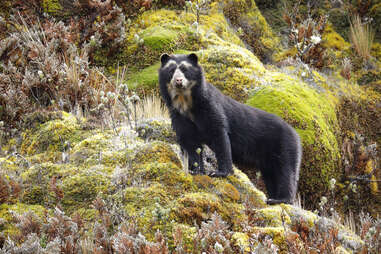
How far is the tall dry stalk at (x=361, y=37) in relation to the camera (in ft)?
31.7

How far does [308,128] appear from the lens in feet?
20.3

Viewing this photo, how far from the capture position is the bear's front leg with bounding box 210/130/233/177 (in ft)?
13.8

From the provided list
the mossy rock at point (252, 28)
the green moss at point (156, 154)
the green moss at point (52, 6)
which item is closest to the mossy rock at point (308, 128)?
the green moss at point (156, 154)

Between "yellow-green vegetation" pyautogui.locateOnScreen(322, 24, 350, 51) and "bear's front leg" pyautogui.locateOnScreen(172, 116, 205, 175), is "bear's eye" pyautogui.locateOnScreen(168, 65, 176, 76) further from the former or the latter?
"yellow-green vegetation" pyautogui.locateOnScreen(322, 24, 350, 51)

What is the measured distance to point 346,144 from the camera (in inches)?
275

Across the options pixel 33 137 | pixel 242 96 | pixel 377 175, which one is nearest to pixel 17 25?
pixel 33 137

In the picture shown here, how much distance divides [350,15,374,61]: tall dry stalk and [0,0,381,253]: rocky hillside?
0.05 m

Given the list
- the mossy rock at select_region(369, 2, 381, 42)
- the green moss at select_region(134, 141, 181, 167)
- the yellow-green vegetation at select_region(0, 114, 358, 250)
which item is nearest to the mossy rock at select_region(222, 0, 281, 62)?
the mossy rock at select_region(369, 2, 381, 42)

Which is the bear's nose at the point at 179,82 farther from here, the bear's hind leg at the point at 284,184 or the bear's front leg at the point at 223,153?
the bear's hind leg at the point at 284,184

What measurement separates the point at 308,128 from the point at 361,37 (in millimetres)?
5192

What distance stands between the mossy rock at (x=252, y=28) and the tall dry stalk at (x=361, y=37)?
2.15 meters

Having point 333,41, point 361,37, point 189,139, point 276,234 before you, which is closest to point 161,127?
point 189,139

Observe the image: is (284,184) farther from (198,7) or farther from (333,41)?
(333,41)

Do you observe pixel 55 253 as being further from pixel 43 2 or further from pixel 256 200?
pixel 43 2
